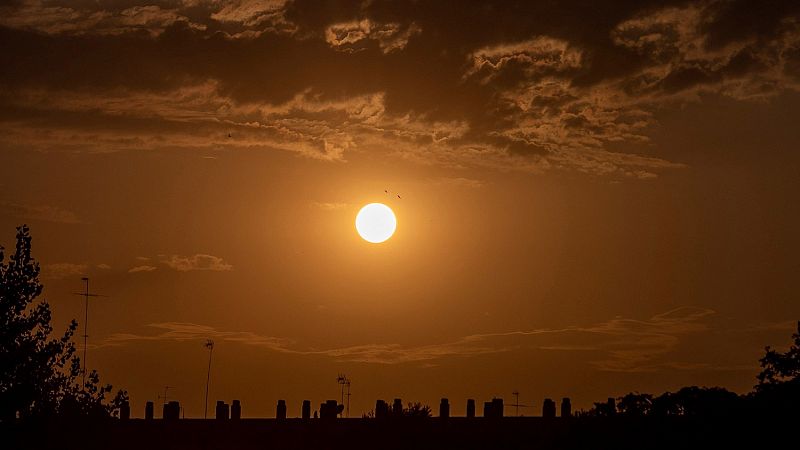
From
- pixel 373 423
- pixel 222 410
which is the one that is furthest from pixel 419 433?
pixel 222 410

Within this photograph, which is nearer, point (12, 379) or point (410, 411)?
point (12, 379)

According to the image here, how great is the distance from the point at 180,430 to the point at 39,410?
48.2ft

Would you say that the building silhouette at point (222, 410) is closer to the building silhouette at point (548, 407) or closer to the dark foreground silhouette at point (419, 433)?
the dark foreground silhouette at point (419, 433)

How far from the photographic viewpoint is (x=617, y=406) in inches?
1868

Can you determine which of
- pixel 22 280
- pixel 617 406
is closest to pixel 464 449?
pixel 617 406

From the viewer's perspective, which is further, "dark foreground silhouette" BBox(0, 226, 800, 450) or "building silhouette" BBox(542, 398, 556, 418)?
"building silhouette" BBox(542, 398, 556, 418)

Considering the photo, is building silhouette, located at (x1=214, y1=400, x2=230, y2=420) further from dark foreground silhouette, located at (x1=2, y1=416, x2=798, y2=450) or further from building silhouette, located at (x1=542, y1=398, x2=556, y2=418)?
building silhouette, located at (x1=542, y1=398, x2=556, y2=418)

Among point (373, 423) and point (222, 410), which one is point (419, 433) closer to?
point (373, 423)

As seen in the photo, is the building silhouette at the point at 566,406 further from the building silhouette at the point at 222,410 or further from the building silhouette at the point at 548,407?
the building silhouette at the point at 222,410

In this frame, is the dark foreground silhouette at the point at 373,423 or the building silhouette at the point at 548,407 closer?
the dark foreground silhouette at the point at 373,423

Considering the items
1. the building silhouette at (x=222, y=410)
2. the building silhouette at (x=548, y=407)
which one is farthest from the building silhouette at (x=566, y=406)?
the building silhouette at (x=222, y=410)

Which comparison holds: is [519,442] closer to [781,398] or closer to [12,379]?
[781,398]

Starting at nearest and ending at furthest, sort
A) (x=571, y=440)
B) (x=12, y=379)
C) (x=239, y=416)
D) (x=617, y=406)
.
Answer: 1. (x=12, y=379)
2. (x=571, y=440)
3. (x=617, y=406)
4. (x=239, y=416)

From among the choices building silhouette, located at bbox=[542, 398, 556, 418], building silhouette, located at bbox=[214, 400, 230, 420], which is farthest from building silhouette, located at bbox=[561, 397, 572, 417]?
building silhouette, located at bbox=[214, 400, 230, 420]
